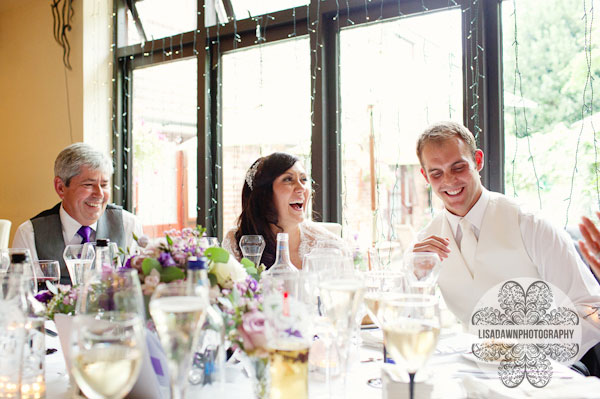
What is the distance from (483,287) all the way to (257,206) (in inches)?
44.1

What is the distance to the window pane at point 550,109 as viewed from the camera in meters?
2.45

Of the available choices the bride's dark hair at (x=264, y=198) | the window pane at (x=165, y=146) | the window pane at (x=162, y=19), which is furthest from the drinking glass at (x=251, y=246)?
the window pane at (x=162, y=19)

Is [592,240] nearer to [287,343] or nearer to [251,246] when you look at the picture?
[287,343]

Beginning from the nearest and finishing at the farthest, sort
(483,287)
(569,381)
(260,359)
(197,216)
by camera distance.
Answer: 1. (260,359)
2. (569,381)
3. (483,287)
4. (197,216)

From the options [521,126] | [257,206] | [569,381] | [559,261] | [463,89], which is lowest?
[569,381]

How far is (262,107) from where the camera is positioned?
352 cm

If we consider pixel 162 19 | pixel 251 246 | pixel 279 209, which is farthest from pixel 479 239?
pixel 162 19

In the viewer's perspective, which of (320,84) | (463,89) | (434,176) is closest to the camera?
(434,176)

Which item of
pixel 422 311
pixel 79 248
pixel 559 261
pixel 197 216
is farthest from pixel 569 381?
pixel 197 216

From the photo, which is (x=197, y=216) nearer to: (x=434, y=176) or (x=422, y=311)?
(x=434, y=176)

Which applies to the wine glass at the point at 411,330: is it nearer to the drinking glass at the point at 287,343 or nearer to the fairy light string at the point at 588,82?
the drinking glass at the point at 287,343

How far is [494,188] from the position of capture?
8.50 feet

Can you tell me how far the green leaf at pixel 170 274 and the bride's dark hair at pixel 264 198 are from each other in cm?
142
